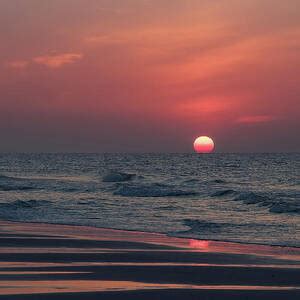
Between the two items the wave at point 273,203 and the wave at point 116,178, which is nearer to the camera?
the wave at point 273,203

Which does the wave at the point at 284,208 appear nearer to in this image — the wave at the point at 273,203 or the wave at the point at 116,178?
the wave at the point at 273,203

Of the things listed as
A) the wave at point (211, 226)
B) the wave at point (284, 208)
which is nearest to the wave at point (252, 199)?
the wave at point (284, 208)

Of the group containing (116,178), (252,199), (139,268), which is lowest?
(252,199)

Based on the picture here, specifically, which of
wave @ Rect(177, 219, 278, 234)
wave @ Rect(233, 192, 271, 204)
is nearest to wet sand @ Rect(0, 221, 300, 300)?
wave @ Rect(177, 219, 278, 234)

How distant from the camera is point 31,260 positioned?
13008mm

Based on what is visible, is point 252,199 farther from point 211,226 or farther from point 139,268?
point 139,268

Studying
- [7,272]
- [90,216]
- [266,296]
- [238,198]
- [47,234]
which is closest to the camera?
[266,296]

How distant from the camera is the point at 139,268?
12.6 meters

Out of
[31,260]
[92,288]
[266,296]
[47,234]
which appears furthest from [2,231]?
[266,296]

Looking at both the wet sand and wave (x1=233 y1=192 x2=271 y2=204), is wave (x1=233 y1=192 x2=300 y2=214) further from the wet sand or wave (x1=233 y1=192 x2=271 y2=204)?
the wet sand

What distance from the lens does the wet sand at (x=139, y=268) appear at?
10.1 m

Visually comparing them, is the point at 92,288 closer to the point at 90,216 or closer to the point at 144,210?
the point at 90,216

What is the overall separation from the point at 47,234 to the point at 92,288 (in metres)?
8.22

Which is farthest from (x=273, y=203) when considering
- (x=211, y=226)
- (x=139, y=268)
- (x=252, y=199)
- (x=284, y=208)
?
(x=139, y=268)
